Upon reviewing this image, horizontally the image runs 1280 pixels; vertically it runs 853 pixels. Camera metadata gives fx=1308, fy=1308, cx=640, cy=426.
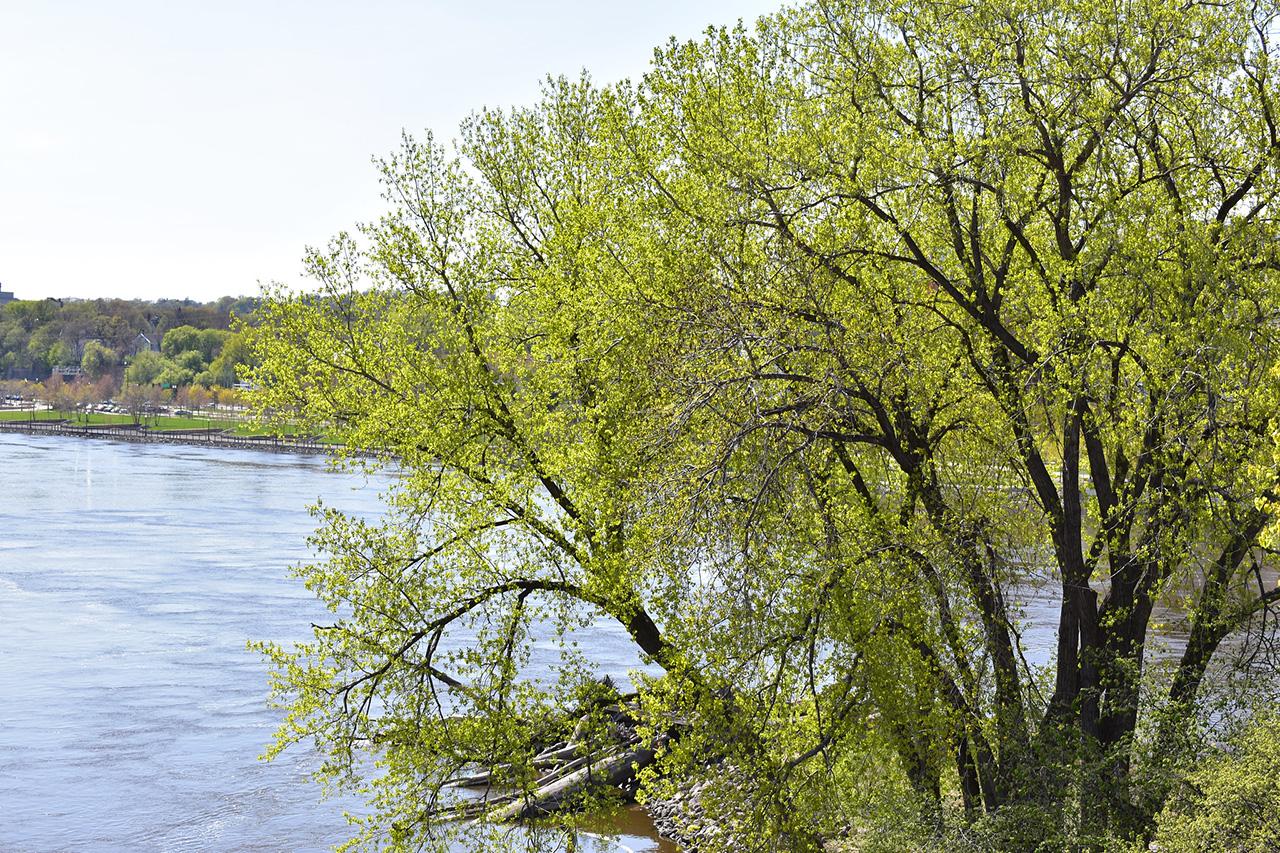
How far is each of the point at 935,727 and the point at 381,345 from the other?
983 centimetres

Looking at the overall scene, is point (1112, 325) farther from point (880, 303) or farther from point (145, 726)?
point (145, 726)

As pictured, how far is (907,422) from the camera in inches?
584

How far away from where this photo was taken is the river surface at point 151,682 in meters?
22.5

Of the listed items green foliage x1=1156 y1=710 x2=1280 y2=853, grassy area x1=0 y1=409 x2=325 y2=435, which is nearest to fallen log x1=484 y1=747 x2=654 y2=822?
green foliage x1=1156 y1=710 x2=1280 y2=853

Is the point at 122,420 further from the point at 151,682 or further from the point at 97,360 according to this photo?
the point at 151,682

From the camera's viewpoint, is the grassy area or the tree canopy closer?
the tree canopy

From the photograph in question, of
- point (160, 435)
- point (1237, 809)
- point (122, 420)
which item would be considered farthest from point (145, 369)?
point (1237, 809)

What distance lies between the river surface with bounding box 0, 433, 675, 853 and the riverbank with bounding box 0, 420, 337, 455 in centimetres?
5972

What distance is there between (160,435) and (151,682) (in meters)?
121

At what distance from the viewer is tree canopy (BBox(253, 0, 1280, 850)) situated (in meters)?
13.4

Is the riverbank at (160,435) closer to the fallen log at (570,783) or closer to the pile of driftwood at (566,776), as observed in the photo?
the pile of driftwood at (566,776)

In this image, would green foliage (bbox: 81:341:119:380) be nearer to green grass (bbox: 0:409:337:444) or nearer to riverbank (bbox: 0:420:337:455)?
green grass (bbox: 0:409:337:444)

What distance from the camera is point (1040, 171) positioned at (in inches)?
594

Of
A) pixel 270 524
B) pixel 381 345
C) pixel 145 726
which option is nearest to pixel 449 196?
pixel 381 345
